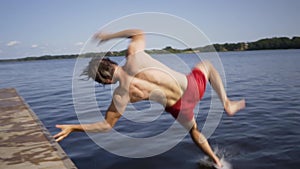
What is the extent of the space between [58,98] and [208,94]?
7.90 metres

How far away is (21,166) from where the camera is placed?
359cm

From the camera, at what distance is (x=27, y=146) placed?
436 centimetres

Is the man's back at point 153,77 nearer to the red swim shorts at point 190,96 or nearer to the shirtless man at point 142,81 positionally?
the shirtless man at point 142,81

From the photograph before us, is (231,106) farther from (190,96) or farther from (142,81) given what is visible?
(142,81)

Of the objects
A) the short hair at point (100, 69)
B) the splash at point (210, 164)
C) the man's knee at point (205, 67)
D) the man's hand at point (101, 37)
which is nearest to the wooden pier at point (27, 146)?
the short hair at point (100, 69)

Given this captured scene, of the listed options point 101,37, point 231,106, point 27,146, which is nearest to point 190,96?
point 231,106

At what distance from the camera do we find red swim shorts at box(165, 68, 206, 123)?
4676 mm

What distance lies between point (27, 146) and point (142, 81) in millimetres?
2082

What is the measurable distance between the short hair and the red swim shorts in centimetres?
128

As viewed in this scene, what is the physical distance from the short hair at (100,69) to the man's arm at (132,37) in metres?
0.34

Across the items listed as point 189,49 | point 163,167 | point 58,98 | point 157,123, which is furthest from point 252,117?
point 58,98

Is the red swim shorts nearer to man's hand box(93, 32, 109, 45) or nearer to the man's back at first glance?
the man's back

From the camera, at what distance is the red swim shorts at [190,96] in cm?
468

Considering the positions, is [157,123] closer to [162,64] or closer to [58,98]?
[162,64]
